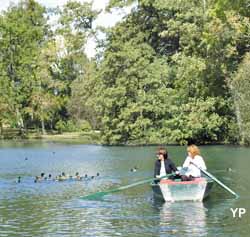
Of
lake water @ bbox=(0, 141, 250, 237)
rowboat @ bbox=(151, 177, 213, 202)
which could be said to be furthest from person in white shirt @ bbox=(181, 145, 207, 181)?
lake water @ bbox=(0, 141, 250, 237)

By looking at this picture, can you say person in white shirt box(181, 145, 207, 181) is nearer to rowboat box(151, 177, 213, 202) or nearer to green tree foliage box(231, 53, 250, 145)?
rowboat box(151, 177, 213, 202)

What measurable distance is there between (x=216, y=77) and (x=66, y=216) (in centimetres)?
3862

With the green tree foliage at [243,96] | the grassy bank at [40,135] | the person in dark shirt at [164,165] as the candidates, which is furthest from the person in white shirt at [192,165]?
the grassy bank at [40,135]

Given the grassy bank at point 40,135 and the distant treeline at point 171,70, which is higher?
the distant treeline at point 171,70

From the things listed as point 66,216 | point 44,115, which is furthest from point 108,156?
point 44,115

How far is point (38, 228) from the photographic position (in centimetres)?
1938

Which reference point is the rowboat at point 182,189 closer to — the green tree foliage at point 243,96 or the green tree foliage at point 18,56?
the green tree foliage at point 243,96

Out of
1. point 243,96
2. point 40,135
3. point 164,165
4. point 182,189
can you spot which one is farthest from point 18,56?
point 182,189

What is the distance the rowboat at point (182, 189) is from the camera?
22734 millimetres

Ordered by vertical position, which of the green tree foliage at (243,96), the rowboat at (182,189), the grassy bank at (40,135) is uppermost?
the green tree foliage at (243,96)

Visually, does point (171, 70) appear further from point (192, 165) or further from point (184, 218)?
point (184, 218)

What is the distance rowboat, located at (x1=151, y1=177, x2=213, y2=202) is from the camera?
22734mm

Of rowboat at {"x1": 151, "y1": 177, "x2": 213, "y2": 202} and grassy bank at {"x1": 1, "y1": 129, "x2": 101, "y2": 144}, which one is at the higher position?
grassy bank at {"x1": 1, "y1": 129, "x2": 101, "y2": 144}

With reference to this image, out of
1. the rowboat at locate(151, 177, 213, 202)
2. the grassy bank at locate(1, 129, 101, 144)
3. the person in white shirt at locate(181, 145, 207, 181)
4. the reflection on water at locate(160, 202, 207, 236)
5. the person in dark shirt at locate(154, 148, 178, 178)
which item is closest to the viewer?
the reflection on water at locate(160, 202, 207, 236)
